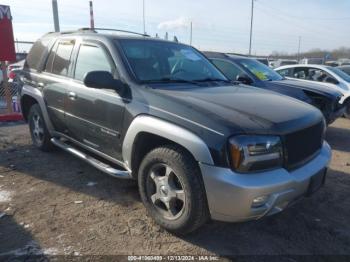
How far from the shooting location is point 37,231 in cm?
323

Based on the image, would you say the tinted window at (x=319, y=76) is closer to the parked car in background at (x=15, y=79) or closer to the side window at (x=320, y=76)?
the side window at (x=320, y=76)

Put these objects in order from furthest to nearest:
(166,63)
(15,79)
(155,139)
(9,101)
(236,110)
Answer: (15,79) < (9,101) < (166,63) < (155,139) < (236,110)

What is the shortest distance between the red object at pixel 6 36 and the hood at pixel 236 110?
5.85 metres

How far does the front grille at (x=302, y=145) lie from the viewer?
286cm

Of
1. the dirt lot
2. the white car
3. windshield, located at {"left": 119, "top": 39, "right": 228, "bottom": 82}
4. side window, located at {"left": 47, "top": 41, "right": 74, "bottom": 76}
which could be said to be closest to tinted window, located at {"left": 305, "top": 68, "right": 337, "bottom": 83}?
the white car

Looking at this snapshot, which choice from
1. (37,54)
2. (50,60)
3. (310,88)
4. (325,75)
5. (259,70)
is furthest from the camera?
(325,75)

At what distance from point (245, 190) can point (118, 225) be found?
58.0 inches

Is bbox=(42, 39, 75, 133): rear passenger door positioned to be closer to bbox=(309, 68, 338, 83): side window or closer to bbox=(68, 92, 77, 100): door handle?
bbox=(68, 92, 77, 100): door handle

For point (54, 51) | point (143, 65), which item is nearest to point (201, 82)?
point (143, 65)

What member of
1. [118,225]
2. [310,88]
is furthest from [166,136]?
[310,88]

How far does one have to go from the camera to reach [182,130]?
285cm

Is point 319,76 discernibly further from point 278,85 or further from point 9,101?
point 9,101

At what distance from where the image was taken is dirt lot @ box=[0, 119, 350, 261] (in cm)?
301

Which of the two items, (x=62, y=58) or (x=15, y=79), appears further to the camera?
(x=15, y=79)
